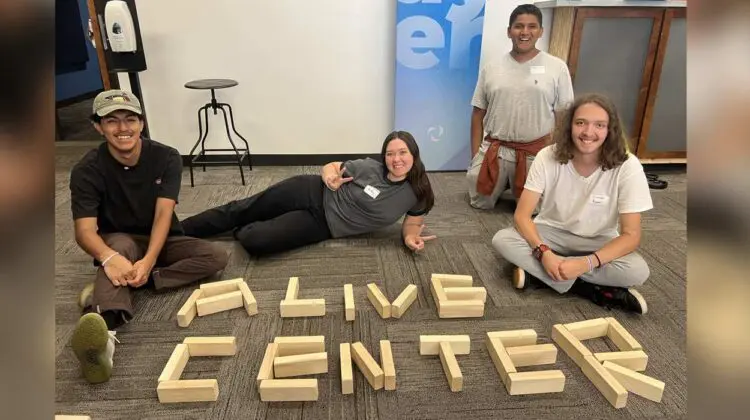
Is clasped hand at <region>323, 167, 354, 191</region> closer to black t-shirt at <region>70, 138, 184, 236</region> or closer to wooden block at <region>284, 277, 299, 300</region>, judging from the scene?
wooden block at <region>284, 277, 299, 300</region>

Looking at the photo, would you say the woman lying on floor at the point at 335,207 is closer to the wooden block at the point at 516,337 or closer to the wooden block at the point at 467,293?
the wooden block at the point at 467,293

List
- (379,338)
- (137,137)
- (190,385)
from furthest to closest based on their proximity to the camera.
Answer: (137,137)
(379,338)
(190,385)

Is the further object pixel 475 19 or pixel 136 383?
pixel 475 19

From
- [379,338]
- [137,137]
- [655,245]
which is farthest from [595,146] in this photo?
[137,137]

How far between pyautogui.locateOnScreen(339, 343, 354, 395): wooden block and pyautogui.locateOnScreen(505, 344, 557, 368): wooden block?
0.61m

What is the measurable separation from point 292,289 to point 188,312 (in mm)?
466

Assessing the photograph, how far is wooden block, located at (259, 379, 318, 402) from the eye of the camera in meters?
1.76

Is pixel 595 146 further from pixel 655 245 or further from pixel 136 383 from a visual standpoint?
pixel 136 383

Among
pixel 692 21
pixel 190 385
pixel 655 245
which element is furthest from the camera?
pixel 655 245

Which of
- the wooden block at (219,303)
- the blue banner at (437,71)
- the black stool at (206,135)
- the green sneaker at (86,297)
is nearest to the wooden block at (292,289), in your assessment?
the wooden block at (219,303)

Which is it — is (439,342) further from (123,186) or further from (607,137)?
(123,186)

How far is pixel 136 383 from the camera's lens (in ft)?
6.07

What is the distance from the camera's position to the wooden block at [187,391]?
175 cm

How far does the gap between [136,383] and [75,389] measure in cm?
21
